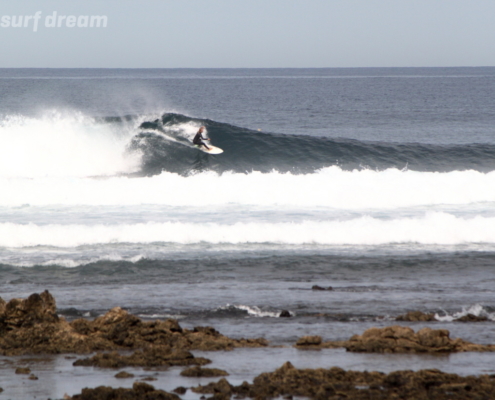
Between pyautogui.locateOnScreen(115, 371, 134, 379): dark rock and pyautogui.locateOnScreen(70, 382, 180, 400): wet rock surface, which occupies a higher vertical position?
pyautogui.locateOnScreen(115, 371, 134, 379): dark rock

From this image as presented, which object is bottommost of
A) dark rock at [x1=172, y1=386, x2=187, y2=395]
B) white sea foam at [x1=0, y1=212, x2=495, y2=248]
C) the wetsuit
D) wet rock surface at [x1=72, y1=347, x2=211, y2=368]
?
dark rock at [x1=172, y1=386, x2=187, y2=395]

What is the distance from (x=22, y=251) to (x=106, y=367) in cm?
877

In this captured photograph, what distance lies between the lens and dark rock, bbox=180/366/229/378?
6.31m

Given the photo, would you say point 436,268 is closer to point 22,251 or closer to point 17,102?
point 22,251

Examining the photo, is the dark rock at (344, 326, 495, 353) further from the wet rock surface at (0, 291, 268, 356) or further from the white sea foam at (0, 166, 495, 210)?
the white sea foam at (0, 166, 495, 210)

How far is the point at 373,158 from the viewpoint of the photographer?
88.7ft

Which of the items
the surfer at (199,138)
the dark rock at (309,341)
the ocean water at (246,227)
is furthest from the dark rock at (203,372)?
the surfer at (199,138)

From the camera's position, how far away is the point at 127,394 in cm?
557

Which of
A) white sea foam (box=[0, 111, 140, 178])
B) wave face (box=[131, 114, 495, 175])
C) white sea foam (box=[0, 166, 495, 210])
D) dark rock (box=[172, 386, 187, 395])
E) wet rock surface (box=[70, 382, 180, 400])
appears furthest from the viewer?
white sea foam (box=[0, 111, 140, 178])

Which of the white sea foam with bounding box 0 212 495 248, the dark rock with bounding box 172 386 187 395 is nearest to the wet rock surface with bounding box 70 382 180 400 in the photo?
the dark rock with bounding box 172 386 187 395

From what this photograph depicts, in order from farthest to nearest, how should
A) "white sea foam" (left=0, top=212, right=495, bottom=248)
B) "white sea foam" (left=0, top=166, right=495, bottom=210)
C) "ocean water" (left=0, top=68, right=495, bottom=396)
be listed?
"white sea foam" (left=0, top=166, right=495, bottom=210), "white sea foam" (left=0, top=212, right=495, bottom=248), "ocean water" (left=0, top=68, right=495, bottom=396)

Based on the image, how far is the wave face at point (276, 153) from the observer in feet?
84.5

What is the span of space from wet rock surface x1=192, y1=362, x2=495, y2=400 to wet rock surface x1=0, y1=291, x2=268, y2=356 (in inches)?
59.1

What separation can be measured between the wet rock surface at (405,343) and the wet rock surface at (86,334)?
1.08m
